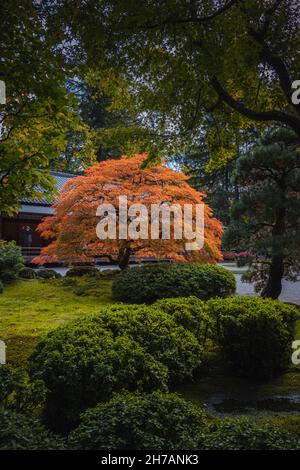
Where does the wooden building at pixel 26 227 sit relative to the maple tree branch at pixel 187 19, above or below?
below

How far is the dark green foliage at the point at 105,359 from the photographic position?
396 centimetres

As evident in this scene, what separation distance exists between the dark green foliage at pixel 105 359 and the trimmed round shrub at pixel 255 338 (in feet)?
2.66

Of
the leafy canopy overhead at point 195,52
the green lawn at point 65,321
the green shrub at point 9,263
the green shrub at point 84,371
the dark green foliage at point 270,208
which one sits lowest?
the green lawn at point 65,321

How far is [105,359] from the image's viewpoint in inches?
163

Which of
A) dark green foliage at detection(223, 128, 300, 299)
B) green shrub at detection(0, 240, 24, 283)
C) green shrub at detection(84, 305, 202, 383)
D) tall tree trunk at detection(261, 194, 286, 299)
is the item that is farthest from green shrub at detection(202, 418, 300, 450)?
green shrub at detection(0, 240, 24, 283)

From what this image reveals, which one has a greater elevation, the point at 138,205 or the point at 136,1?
the point at 136,1

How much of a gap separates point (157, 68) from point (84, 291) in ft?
25.2

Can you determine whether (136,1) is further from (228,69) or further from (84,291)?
(84,291)

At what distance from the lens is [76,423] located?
4.00 meters

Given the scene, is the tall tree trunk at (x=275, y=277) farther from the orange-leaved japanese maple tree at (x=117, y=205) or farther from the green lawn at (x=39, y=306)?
the green lawn at (x=39, y=306)

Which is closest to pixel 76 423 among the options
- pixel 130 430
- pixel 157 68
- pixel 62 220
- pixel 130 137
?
pixel 130 430

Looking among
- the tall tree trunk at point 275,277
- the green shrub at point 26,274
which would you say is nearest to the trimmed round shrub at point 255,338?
the tall tree trunk at point 275,277

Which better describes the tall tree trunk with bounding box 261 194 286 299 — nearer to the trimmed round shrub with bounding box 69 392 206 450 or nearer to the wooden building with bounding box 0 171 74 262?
the trimmed round shrub with bounding box 69 392 206 450

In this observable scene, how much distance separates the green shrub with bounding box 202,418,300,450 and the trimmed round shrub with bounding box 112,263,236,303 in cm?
769
